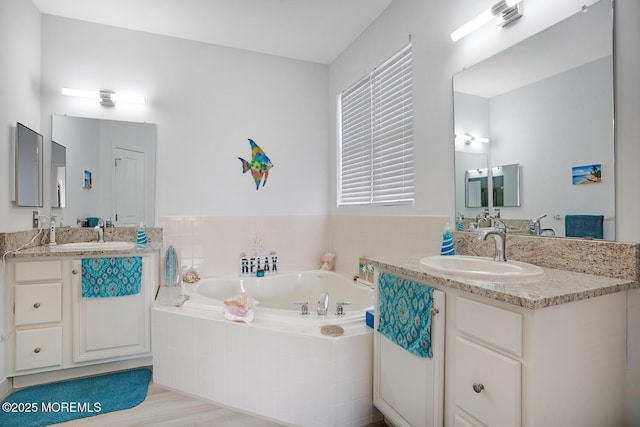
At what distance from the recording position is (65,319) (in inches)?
83.5

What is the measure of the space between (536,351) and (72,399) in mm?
2489

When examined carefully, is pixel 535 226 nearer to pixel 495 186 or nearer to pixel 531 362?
pixel 495 186

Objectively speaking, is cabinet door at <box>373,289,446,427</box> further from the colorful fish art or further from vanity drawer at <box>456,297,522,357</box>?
the colorful fish art

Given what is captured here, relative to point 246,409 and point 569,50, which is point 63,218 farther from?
point 569,50

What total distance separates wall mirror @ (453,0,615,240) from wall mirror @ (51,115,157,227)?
255 centimetres

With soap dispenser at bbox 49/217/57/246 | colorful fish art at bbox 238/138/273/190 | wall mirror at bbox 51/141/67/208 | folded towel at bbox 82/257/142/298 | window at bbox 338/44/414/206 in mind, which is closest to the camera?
folded towel at bbox 82/257/142/298

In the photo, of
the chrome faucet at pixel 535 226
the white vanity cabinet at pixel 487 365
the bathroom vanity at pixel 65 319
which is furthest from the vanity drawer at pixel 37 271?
the chrome faucet at pixel 535 226

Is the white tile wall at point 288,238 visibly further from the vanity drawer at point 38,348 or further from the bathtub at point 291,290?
the vanity drawer at point 38,348

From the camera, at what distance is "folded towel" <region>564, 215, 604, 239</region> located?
1.24 m

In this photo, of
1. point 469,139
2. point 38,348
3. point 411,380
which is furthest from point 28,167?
point 469,139

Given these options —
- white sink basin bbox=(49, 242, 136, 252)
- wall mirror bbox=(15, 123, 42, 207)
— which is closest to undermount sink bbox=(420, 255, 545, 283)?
white sink basin bbox=(49, 242, 136, 252)

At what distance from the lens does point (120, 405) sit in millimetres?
1880

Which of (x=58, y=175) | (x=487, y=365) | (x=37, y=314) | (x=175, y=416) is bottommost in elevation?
(x=175, y=416)

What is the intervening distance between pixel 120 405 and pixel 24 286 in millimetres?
994
